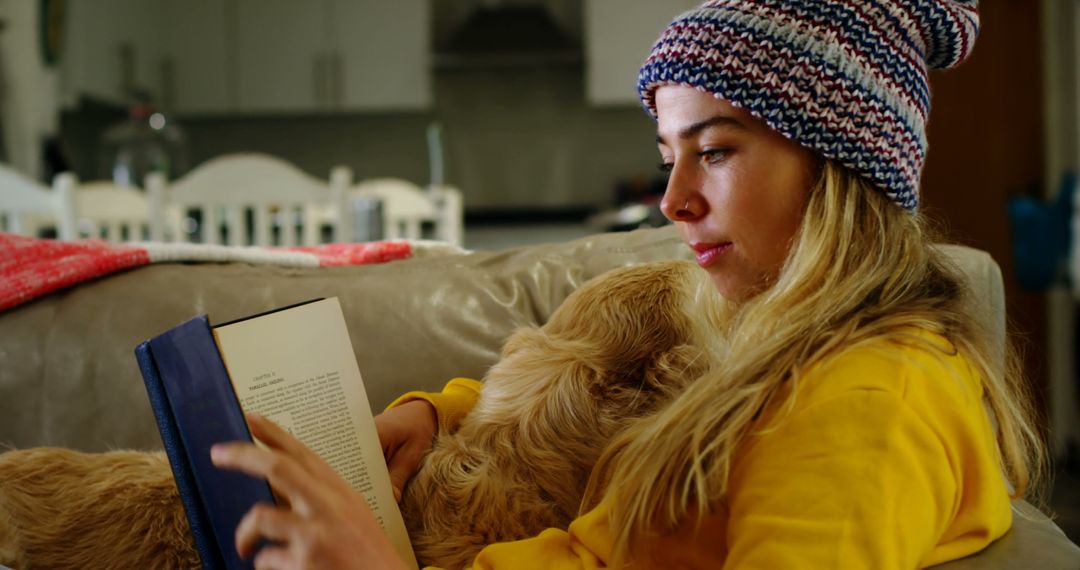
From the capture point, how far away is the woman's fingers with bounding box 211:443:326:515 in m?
0.58

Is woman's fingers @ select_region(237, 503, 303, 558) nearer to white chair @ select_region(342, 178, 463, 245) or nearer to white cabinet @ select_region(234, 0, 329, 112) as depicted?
white chair @ select_region(342, 178, 463, 245)

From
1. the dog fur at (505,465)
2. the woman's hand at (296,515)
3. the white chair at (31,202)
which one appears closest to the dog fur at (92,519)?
the dog fur at (505,465)

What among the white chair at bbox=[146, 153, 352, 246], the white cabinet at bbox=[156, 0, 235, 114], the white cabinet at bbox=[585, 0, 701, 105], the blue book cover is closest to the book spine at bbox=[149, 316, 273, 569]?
the blue book cover

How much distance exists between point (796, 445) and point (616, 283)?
357 mm

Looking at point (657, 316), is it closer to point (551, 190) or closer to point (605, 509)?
A: point (605, 509)

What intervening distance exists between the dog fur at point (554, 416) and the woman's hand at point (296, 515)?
8.7 inches

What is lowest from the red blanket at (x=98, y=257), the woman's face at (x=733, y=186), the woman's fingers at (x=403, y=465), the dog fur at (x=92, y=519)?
the dog fur at (x=92, y=519)

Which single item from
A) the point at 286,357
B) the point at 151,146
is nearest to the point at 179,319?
the point at 286,357

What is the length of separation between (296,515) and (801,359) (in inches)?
14.0

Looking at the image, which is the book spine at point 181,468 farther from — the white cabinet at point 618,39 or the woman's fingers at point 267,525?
the white cabinet at point 618,39

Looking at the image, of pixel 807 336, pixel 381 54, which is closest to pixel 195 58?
pixel 381 54

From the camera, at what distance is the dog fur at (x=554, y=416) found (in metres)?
0.83

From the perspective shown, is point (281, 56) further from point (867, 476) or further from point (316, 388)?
point (867, 476)

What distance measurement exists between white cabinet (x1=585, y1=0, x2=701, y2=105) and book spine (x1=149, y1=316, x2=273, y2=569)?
4.01 meters
